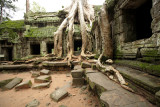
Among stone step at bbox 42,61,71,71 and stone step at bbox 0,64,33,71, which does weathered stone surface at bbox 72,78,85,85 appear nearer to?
stone step at bbox 42,61,71,71

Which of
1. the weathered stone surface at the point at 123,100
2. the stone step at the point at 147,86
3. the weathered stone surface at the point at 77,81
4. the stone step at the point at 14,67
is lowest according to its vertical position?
the weathered stone surface at the point at 77,81

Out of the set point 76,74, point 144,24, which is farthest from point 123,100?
point 144,24

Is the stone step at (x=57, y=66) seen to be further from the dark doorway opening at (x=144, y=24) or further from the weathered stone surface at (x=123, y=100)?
the dark doorway opening at (x=144, y=24)

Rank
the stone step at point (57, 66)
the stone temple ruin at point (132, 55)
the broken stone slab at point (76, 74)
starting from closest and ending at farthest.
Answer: the stone temple ruin at point (132, 55), the broken stone slab at point (76, 74), the stone step at point (57, 66)

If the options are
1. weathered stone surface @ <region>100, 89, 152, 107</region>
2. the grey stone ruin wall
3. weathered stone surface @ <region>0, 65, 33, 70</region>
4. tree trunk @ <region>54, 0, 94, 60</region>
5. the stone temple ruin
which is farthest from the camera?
tree trunk @ <region>54, 0, 94, 60</region>

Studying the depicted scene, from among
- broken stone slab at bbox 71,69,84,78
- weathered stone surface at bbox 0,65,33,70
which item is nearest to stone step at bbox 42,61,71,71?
weathered stone surface at bbox 0,65,33,70

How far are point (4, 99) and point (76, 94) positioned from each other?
83.6 inches

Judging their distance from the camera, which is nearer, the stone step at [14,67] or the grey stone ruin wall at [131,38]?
the grey stone ruin wall at [131,38]

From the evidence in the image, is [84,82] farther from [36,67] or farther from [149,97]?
[36,67]

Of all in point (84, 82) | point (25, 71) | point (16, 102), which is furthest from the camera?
point (25, 71)

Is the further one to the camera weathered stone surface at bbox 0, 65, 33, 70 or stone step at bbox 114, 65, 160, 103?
weathered stone surface at bbox 0, 65, 33, 70

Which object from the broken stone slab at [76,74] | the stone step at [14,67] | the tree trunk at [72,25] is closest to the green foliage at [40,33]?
the tree trunk at [72,25]

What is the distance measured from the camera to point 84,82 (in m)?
2.76

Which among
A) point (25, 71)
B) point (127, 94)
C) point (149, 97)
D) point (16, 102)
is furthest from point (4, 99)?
point (149, 97)
